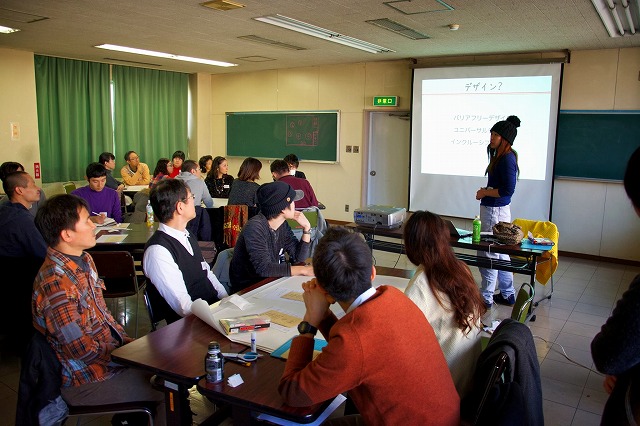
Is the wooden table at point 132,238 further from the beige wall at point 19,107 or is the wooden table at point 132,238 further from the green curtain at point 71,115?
the green curtain at point 71,115

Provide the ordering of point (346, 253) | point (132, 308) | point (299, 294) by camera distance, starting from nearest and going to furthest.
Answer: point (346, 253) → point (299, 294) → point (132, 308)

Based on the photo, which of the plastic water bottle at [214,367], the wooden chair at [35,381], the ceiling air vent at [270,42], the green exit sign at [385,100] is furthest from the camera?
the green exit sign at [385,100]

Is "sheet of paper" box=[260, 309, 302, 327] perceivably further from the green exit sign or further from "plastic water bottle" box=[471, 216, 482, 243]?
the green exit sign

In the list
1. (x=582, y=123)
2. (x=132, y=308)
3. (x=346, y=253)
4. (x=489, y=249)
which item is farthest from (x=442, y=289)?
(x=582, y=123)

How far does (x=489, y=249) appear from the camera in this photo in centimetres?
399

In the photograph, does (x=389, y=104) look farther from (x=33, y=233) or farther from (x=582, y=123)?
(x=33, y=233)

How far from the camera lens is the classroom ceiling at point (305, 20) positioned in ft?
14.6

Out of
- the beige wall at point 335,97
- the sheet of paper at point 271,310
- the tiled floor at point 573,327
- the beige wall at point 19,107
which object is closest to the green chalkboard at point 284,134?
the beige wall at point 335,97

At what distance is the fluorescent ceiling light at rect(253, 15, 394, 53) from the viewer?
5.07 metres

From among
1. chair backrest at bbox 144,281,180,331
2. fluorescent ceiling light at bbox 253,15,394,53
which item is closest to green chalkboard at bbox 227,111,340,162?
fluorescent ceiling light at bbox 253,15,394,53

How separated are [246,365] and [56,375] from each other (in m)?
0.77

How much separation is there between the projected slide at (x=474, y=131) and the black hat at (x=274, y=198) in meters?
4.73

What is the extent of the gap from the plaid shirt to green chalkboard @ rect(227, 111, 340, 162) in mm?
6754

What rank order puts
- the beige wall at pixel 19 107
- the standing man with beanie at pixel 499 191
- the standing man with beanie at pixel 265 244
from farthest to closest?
the beige wall at pixel 19 107 < the standing man with beanie at pixel 499 191 < the standing man with beanie at pixel 265 244
